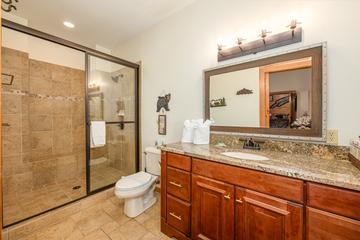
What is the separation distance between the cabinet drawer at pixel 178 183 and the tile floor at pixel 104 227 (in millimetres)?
518

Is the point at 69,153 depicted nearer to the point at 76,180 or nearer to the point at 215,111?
the point at 76,180

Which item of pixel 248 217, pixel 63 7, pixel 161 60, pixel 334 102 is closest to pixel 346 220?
pixel 248 217

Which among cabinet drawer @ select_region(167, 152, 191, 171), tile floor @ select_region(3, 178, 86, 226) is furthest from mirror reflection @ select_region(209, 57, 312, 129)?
tile floor @ select_region(3, 178, 86, 226)

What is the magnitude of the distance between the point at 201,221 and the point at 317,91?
1.45 metres

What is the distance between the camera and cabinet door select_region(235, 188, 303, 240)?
96cm

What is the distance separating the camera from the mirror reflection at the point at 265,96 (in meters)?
1.43

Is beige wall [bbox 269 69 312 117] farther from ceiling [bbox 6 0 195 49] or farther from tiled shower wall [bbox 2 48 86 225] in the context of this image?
tiled shower wall [bbox 2 48 86 225]

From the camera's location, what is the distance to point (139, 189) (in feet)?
6.43

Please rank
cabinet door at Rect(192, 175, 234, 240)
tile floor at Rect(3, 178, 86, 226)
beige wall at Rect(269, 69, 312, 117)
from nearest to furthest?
cabinet door at Rect(192, 175, 234, 240) < beige wall at Rect(269, 69, 312, 117) < tile floor at Rect(3, 178, 86, 226)

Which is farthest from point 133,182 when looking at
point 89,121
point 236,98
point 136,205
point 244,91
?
point 244,91

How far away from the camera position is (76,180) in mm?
2908

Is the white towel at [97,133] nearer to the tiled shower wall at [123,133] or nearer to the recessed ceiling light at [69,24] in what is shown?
the tiled shower wall at [123,133]

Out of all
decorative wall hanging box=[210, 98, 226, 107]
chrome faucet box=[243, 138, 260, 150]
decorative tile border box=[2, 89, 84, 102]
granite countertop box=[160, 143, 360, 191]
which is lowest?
granite countertop box=[160, 143, 360, 191]

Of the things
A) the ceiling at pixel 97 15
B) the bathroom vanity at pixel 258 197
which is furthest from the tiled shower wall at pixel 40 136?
the bathroom vanity at pixel 258 197
